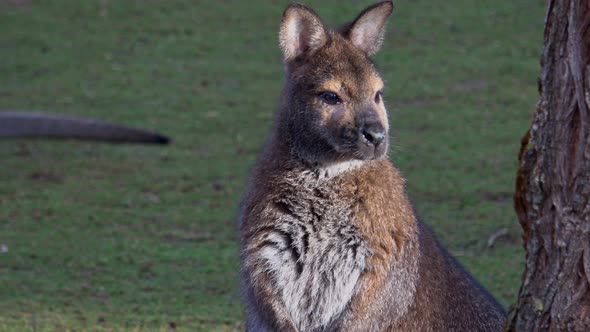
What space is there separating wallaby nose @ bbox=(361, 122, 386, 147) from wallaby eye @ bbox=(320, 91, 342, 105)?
0.54 feet

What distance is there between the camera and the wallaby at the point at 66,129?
8.15 m

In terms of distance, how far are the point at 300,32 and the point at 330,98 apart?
32 cm

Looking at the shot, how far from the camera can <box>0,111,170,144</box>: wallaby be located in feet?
26.7

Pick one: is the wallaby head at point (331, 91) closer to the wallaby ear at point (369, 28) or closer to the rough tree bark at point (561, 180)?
the wallaby ear at point (369, 28)

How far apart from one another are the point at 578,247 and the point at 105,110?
6292mm

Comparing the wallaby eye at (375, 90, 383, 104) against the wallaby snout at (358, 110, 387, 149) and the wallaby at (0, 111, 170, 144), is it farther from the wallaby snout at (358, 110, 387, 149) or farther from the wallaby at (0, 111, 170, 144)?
the wallaby at (0, 111, 170, 144)

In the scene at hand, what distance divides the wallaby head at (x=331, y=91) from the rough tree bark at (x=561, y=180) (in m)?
0.69

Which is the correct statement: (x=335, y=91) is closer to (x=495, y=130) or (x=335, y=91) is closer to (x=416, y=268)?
(x=416, y=268)

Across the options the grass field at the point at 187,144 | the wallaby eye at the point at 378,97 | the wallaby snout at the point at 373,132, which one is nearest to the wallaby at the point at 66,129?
the grass field at the point at 187,144

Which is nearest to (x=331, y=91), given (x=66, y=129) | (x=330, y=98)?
(x=330, y=98)

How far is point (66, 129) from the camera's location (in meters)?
8.36

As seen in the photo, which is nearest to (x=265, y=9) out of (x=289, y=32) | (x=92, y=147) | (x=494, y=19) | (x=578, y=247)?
(x=494, y=19)

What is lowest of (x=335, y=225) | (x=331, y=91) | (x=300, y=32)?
(x=335, y=225)

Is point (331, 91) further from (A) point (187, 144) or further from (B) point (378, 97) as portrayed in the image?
(A) point (187, 144)
